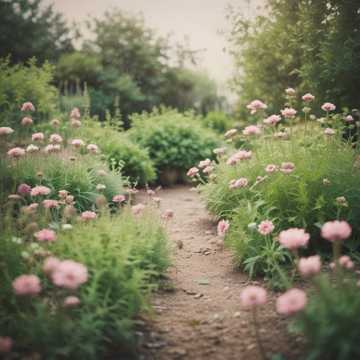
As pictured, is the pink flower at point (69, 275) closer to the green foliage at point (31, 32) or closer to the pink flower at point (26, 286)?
the pink flower at point (26, 286)

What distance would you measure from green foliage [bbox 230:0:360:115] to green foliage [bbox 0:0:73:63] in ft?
41.6

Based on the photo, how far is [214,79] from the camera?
23.8m

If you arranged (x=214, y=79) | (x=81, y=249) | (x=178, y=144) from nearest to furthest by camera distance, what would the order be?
(x=81, y=249) → (x=178, y=144) → (x=214, y=79)

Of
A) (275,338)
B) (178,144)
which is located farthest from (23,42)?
(275,338)

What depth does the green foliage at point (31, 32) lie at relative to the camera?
703 inches

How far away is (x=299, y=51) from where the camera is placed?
23.7 feet

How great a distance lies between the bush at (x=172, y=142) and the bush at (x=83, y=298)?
500 centimetres

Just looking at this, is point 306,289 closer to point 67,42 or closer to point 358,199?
point 358,199

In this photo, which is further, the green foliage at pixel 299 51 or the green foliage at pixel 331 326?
the green foliage at pixel 299 51

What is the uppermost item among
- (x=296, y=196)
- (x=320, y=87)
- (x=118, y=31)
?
(x=118, y=31)

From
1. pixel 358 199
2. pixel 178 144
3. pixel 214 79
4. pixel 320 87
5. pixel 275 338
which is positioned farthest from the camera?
pixel 214 79

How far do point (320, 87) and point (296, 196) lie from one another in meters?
2.83

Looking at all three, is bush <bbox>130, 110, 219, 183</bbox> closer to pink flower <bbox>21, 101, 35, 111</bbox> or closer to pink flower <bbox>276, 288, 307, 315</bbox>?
pink flower <bbox>21, 101, 35, 111</bbox>

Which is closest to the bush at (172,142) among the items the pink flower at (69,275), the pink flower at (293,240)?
the pink flower at (293,240)
